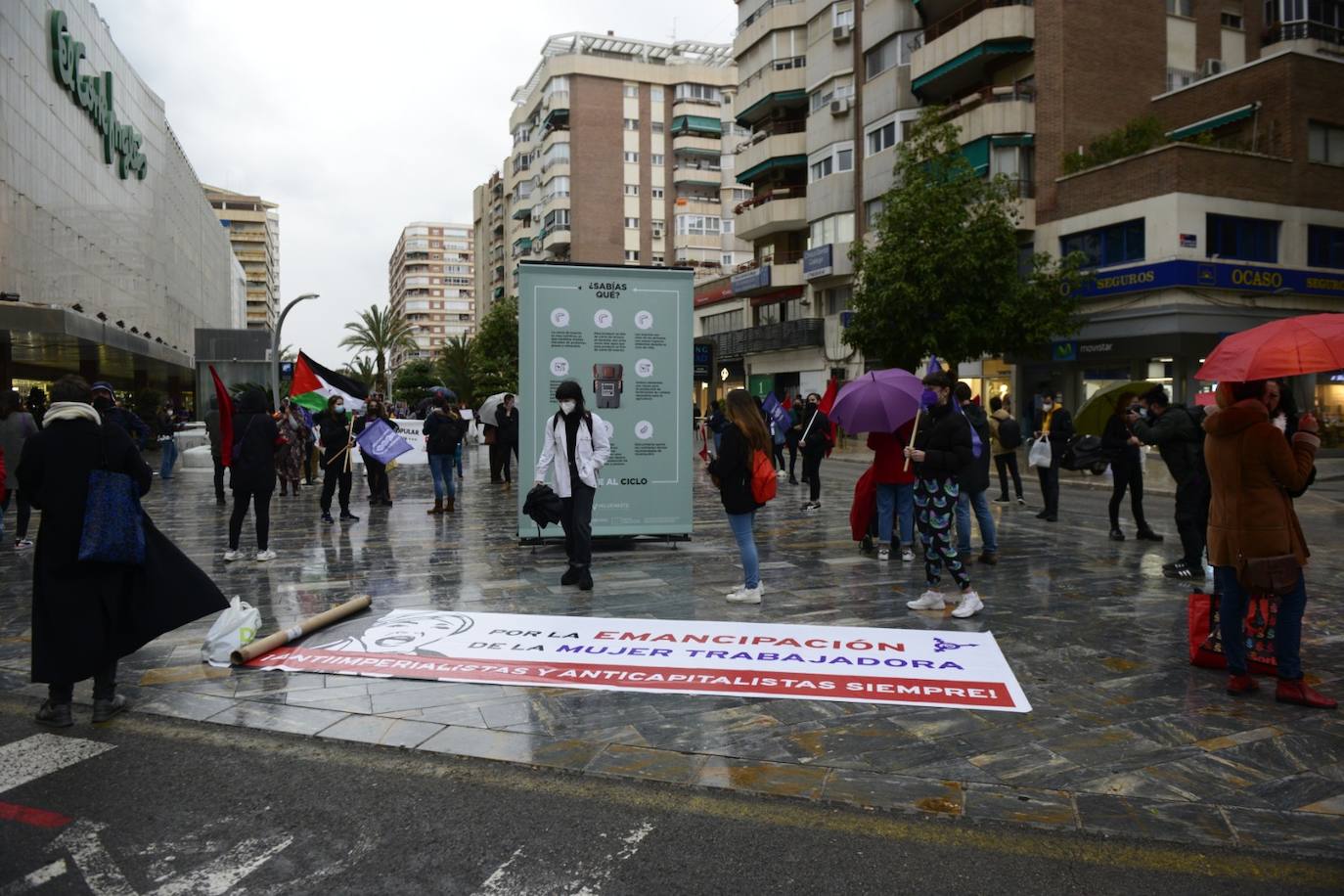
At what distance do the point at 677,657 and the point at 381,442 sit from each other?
9.76 m

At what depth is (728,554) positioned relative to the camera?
34.1ft

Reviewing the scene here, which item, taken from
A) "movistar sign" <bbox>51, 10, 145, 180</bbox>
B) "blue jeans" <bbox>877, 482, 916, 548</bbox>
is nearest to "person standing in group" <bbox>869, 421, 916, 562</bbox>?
"blue jeans" <bbox>877, 482, 916, 548</bbox>

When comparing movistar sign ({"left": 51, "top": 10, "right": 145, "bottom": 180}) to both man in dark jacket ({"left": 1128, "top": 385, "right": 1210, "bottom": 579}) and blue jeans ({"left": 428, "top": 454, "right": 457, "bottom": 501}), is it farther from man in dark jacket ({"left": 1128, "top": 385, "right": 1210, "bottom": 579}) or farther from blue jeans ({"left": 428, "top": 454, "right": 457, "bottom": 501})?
man in dark jacket ({"left": 1128, "top": 385, "right": 1210, "bottom": 579})

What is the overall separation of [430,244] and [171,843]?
599ft

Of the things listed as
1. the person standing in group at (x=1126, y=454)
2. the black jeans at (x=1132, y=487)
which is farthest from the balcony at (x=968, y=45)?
the black jeans at (x=1132, y=487)

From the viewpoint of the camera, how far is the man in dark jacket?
333 inches

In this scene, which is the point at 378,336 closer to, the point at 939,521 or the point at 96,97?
the point at 96,97

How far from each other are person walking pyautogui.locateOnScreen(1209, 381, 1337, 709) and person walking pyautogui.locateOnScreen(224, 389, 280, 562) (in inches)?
336

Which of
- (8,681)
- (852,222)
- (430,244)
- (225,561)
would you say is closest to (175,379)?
(852,222)

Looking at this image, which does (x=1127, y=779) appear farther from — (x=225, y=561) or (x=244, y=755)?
(x=225, y=561)

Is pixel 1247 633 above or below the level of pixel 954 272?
below

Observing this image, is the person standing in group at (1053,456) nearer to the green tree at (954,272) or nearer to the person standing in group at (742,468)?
the person standing in group at (742,468)

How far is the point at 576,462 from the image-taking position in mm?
8523

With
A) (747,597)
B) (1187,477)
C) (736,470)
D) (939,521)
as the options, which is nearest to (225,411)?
(736,470)
